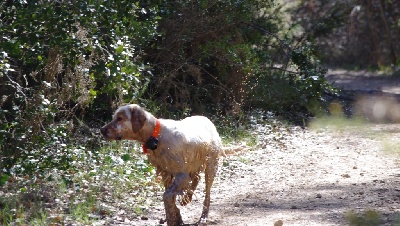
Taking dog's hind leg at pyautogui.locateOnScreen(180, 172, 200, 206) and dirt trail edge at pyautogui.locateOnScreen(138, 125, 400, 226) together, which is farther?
dirt trail edge at pyautogui.locateOnScreen(138, 125, 400, 226)

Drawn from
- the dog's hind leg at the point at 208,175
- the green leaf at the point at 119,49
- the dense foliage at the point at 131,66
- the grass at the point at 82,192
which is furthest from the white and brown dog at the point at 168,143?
the green leaf at the point at 119,49

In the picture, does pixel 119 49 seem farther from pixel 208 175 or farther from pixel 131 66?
pixel 208 175

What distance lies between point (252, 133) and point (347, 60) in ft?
50.6

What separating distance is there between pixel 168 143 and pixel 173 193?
0.50m

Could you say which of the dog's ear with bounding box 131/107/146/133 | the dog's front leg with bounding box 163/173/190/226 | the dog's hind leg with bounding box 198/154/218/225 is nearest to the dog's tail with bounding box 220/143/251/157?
the dog's hind leg with bounding box 198/154/218/225

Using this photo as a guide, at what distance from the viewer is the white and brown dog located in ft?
22.5

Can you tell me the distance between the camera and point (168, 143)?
22.8 ft

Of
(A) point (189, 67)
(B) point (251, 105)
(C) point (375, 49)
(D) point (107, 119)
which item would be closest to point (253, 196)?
(D) point (107, 119)

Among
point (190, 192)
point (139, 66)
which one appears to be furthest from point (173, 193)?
point (139, 66)

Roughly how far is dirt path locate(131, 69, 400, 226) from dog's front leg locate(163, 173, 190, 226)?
2.34 feet

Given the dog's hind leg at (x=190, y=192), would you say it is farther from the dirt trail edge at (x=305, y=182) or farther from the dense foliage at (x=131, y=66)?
the dense foliage at (x=131, y=66)

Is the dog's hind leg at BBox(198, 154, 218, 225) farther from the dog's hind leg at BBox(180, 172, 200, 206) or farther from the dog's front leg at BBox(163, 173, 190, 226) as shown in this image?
the dog's front leg at BBox(163, 173, 190, 226)

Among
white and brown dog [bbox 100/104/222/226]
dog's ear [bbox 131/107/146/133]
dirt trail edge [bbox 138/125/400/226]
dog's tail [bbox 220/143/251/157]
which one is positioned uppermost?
dog's ear [bbox 131/107/146/133]

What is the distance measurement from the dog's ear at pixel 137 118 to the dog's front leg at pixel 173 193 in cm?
64
